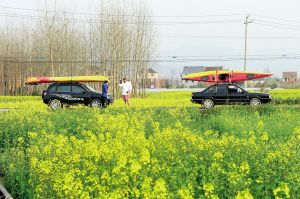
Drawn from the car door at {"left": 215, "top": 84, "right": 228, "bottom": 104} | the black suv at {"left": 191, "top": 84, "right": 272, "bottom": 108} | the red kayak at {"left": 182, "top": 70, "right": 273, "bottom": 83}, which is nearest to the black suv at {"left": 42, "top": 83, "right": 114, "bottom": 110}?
the black suv at {"left": 191, "top": 84, "right": 272, "bottom": 108}

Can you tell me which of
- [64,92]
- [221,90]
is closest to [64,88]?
[64,92]

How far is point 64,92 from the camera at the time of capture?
81.6 ft

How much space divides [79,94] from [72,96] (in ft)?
1.47

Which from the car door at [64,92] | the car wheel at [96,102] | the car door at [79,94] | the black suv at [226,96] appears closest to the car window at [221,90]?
the black suv at [226,96]

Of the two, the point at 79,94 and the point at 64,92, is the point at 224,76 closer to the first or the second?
the point at 79,94

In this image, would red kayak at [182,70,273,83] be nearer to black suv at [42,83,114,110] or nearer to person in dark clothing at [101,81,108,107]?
person in dark clothing at [101,81,108,107]

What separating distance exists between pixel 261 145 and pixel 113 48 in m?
40.7

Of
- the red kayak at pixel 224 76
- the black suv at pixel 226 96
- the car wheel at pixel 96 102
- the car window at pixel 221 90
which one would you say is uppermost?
the red kayak at pixel 224 76

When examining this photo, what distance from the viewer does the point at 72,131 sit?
1251 cm

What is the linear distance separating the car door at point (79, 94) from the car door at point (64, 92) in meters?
0.24

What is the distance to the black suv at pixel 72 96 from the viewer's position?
80.9ft

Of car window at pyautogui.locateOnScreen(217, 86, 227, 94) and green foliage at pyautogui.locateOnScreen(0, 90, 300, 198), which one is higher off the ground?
car window at pyautogui.locateOnScreen(217, 86, 227, 94)

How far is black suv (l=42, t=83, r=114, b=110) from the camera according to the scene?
24672 millimetres

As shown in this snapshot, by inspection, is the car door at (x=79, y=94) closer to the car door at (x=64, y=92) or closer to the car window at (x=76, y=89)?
the car window at (x=76, y=89)
